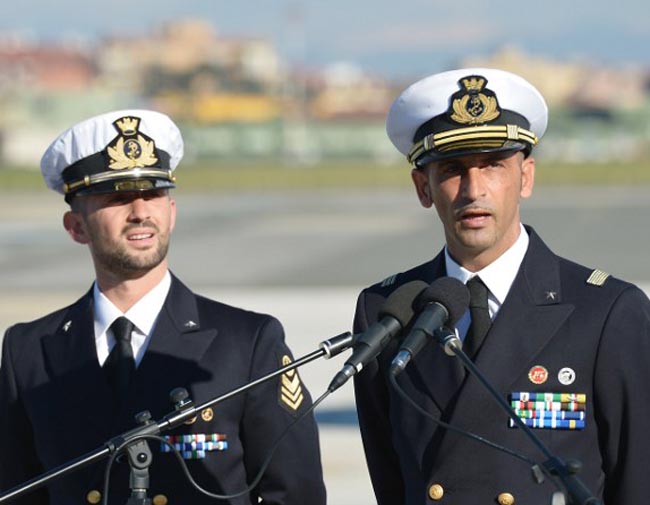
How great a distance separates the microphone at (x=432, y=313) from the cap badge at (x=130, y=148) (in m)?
1.35

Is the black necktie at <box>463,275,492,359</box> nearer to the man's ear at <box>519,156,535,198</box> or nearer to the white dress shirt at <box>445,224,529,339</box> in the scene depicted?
the white dress shirt at <box>445,224,529,339</box>

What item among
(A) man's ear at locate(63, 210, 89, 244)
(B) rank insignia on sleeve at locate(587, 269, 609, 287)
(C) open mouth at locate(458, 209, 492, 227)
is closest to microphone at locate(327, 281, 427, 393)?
(C) open mouth at locate(458, 209, 492, 227)

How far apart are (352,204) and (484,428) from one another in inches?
1739

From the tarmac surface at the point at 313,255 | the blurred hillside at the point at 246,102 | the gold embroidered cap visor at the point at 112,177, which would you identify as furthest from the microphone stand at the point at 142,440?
the blurred hillside at the point at 246,102

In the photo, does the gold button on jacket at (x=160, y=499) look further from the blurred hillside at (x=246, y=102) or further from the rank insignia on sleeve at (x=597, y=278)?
the blurred hillside at (x=246, y=102)

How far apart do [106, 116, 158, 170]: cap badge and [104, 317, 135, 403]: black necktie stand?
447 mm

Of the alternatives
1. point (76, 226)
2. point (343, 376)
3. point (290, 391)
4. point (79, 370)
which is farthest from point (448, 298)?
point (76, 226)

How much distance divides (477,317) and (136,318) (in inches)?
41.2

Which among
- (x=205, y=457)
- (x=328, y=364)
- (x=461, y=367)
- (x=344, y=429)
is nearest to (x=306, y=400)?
(x=205, y=457)

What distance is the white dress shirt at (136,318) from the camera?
3849 mm

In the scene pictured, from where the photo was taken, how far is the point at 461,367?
3.34m

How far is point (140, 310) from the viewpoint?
3.87m

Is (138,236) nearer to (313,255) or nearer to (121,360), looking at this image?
(121,360)

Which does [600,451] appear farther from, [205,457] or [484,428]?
[205,457]
